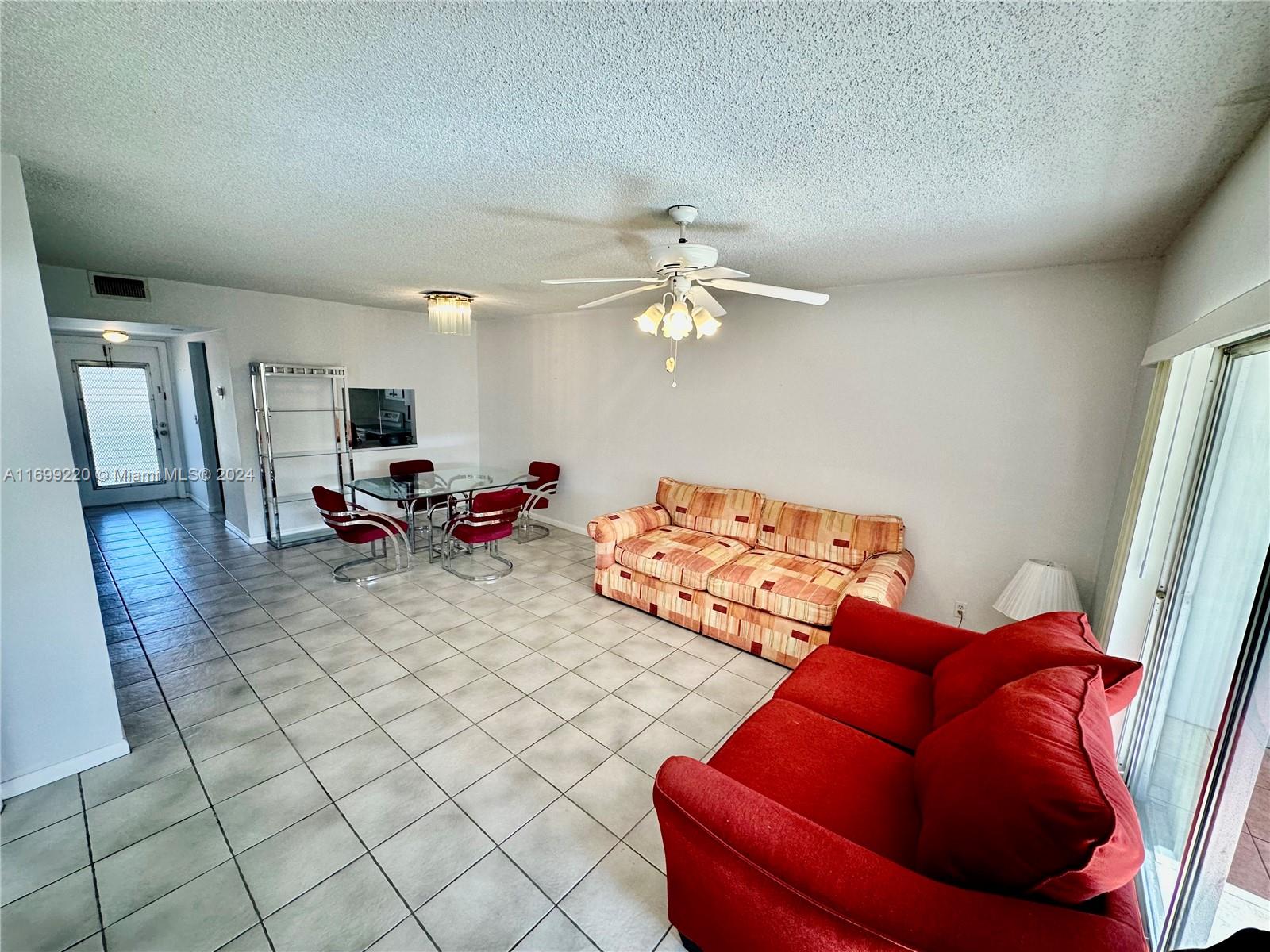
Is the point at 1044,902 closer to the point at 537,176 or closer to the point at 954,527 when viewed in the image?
the point at 537,176

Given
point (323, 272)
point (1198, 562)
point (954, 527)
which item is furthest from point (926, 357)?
point (323, 272)

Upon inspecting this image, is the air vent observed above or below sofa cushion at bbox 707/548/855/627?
above

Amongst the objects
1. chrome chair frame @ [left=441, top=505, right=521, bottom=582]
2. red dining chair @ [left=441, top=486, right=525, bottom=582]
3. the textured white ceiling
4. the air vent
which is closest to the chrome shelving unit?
the air vent

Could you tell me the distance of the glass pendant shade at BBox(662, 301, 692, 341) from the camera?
221 centimetres

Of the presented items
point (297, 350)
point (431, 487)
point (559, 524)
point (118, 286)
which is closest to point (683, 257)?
point (431, 487)

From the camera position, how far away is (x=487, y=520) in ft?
13.4

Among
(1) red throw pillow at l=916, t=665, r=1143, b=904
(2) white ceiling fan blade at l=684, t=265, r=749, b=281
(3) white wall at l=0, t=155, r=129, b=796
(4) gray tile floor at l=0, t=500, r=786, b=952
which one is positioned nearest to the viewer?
(1) red throw pillow at l=916, t=665, r=1143, b=904

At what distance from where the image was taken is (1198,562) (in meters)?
1.78

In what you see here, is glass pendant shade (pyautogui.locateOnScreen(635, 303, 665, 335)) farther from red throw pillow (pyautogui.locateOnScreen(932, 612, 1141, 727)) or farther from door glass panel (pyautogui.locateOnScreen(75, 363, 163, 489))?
door glass panel (pyautogui.locateOnScreen(75, 363, 163, 489))

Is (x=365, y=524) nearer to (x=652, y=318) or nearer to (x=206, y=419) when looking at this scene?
(x=652, y=318)

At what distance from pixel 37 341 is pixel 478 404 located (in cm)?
462

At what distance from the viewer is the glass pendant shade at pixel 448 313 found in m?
4.11

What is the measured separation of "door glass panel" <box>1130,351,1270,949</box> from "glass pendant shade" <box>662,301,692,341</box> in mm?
1885

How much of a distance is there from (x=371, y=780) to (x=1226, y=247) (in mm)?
3646
